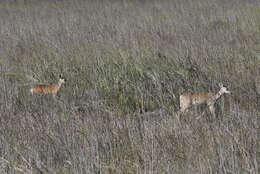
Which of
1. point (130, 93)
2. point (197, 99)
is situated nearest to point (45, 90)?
point (130, 93)

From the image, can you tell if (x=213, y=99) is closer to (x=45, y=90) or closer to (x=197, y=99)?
(x=197, y=99)

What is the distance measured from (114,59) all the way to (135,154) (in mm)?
2894

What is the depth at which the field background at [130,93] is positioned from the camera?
97.3 inches

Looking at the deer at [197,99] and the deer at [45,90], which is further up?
the deer at [197,99]

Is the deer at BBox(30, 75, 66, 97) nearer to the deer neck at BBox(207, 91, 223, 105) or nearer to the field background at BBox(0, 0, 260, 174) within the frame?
the field background at BBox(0, 0, 260, 174)

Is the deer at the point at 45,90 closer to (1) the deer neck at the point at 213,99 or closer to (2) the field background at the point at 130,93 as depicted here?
(2) the field background at the point at 130,93

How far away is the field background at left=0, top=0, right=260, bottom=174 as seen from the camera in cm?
247

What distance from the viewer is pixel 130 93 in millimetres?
4250

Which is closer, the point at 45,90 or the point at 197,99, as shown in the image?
the point at 197,99

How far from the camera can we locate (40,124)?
3.04m

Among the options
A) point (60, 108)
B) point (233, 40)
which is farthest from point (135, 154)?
point (233, 40)

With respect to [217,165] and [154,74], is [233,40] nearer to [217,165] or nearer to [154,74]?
[154,74]

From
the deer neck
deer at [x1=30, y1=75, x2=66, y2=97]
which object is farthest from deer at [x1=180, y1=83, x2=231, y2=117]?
deer at [x1=30, y1=75, x2=66, y2=97]

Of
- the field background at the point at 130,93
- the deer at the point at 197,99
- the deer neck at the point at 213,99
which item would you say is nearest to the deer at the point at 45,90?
the field background at the point at 130,93
